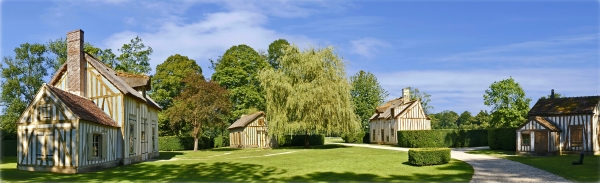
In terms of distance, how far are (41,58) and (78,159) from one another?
2538cm

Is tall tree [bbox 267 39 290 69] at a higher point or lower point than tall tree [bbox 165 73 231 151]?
higher

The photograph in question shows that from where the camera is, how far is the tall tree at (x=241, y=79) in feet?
161

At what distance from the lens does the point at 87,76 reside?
78.7ft

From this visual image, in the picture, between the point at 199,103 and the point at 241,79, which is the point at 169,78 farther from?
the point at 199,103

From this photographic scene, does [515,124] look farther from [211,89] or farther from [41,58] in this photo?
[41,58]

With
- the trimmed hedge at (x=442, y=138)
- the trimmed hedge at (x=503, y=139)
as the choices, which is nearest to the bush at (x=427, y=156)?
the trimmed hedge at (x=503, y=139)

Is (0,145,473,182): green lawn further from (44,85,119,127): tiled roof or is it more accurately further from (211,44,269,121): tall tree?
(211,44,269,121): tall tree

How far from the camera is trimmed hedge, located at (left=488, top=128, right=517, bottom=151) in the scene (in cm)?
3200

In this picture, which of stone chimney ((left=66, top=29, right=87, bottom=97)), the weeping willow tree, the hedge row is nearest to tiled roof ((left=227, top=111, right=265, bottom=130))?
the hedge row

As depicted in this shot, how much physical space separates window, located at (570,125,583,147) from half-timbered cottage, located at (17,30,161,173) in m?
25.3

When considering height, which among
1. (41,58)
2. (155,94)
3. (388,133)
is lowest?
(388,133)

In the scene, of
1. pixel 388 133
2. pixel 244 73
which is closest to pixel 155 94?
pixel 244 73

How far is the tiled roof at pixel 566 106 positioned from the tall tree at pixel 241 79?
26436 millimetres

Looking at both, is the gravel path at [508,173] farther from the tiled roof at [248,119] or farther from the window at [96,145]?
the tiled roof at [248,119]
